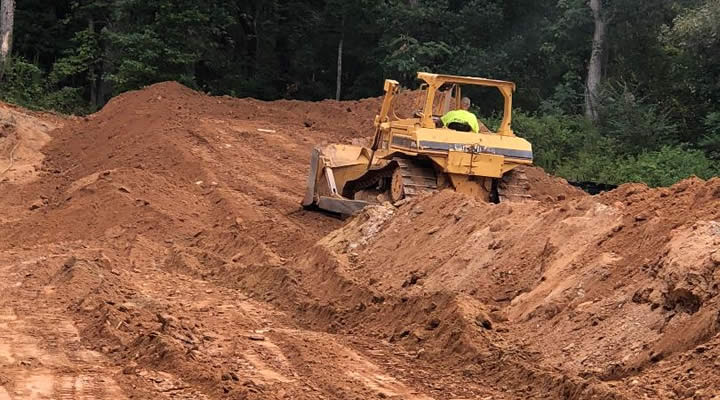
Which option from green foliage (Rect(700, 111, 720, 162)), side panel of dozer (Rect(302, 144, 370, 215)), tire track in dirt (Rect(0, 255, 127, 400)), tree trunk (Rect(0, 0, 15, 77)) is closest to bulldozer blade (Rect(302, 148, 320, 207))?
side panel of dozer (Rect(302, 144, 370, 215))

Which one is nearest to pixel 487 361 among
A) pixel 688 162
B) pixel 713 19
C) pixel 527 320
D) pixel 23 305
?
pixel 527 320

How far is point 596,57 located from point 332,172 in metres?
14.3

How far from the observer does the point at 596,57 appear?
92.3 feet

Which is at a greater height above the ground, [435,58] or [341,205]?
[435,58]

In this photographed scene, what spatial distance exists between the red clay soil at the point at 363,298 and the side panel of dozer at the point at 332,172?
0.35 m

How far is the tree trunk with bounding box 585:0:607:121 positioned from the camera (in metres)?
27.7

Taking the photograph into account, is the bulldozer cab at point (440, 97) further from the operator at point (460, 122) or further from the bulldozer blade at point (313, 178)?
the bulldozer blade at point (313, 178)

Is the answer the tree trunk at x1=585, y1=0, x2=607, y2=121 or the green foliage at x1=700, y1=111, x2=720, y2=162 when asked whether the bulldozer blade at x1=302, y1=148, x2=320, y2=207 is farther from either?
the tree trunk at x1=585, y1=0, x2=607, y2=121

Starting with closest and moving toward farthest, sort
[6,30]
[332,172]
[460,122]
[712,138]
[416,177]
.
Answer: [416,177]
[460,122]
[332,172]
[712,138]
[6,30]

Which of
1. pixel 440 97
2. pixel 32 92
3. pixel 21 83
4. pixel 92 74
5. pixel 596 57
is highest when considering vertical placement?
pixel 596 57

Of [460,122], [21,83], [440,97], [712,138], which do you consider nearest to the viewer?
[460,122]


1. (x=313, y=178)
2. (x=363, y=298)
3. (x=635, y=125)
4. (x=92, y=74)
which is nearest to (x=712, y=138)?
(x=635, y=125)

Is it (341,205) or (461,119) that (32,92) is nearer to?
(341,205)

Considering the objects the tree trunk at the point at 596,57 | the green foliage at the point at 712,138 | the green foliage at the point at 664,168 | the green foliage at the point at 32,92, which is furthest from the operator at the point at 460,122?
the green foliage at the point at 32,92
